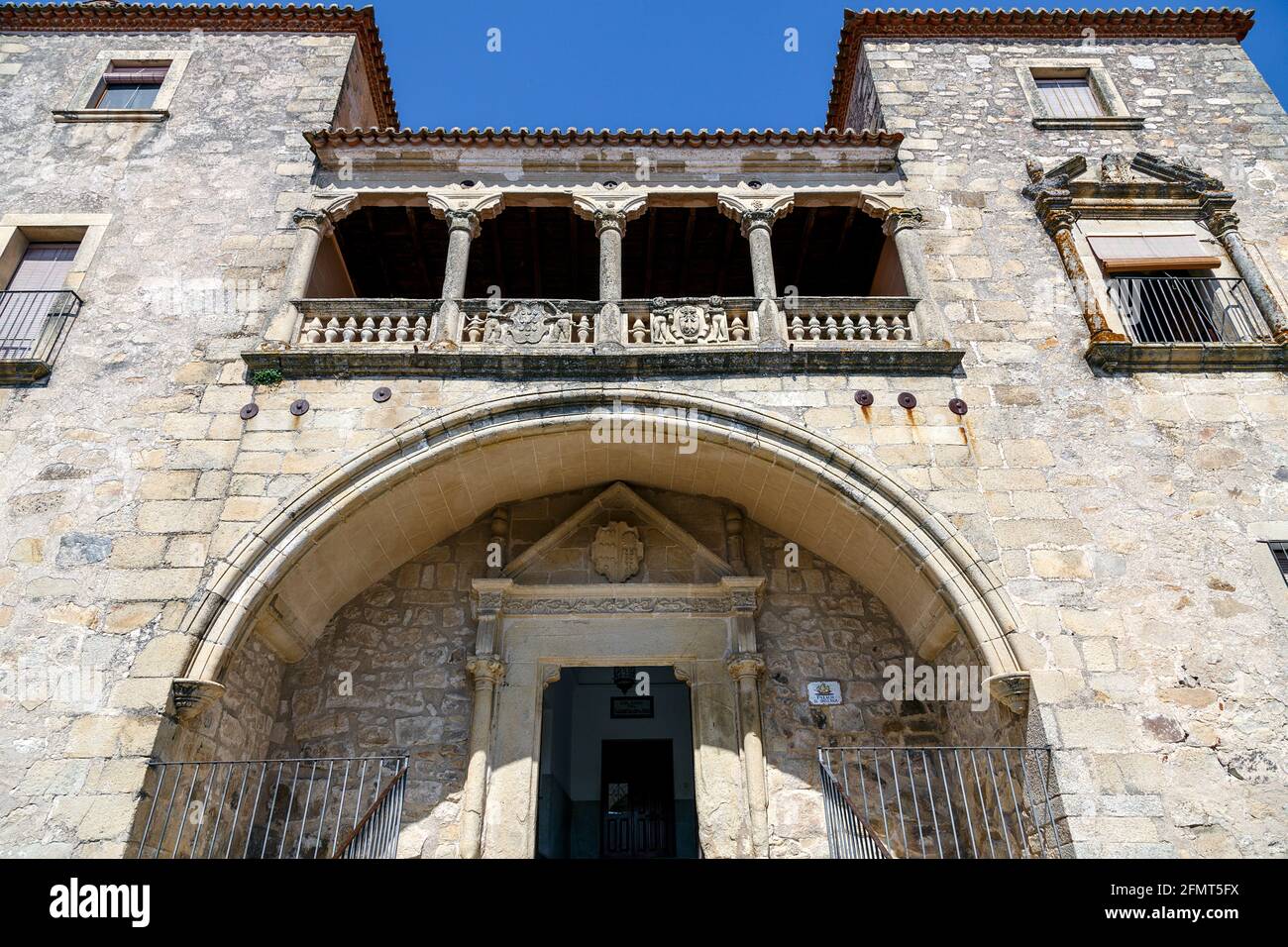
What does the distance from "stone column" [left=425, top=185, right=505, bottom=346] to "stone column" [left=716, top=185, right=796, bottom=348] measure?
7.68 feet

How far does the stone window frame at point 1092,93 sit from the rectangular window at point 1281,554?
5.07 metres

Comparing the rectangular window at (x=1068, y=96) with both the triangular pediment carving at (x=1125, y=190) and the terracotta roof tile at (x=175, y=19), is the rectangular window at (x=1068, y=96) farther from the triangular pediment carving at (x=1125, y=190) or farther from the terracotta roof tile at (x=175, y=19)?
the terracotta roof tile at (x=175, y=19)

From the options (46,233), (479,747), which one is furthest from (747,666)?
(46,233)

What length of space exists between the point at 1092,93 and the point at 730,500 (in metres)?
6.68

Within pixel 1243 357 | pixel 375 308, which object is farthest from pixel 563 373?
pixel 1243 357

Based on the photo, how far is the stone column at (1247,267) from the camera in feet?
23.5

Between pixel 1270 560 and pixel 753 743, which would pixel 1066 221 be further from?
pixel 753 743

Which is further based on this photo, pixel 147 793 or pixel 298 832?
pixel 298 832

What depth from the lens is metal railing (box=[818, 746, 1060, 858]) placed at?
5230mm

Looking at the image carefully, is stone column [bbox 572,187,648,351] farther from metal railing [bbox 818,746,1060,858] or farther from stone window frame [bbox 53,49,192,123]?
stone window frame [bbox 53,49,192,123]

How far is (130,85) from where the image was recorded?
30.3ft

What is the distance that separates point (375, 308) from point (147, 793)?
426cm

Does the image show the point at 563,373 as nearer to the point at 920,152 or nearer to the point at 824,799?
the point at 824,799

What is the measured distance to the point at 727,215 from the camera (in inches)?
320
